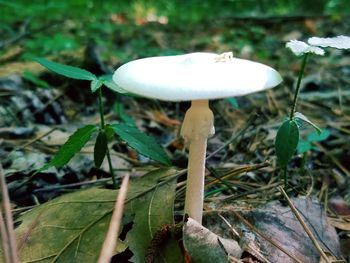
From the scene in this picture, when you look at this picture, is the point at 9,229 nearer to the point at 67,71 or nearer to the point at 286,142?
the point at 67,71

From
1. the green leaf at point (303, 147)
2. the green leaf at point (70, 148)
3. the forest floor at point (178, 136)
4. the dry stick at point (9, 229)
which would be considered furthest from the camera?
the green leaf at point (303, 147)

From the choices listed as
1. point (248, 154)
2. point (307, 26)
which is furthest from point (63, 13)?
point (248, 154)

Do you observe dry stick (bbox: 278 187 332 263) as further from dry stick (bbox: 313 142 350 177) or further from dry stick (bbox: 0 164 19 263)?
dry stick (bbox: 0 164 19 263)

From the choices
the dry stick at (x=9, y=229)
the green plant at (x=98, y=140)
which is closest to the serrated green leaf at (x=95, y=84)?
the green plant at (x=98, y=140)

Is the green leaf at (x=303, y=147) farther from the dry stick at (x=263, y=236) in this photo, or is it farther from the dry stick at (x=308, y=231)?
the dry stick at (x=263, y=236)

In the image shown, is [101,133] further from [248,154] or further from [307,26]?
[307,26]

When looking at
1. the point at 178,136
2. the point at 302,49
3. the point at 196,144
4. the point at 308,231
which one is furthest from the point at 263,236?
the point at 178,136
